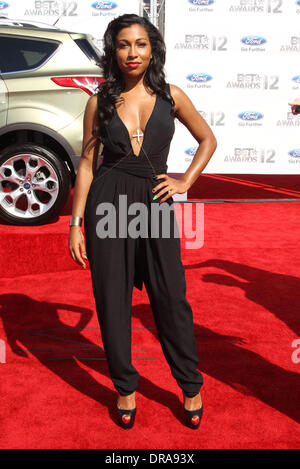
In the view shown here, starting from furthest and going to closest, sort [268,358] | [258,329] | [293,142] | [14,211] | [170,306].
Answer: [293,142] < [14,211] < [258,329] < [268,358] < [170,306]

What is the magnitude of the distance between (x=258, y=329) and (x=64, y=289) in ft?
5.28

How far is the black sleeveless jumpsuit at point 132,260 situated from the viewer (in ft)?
7.18

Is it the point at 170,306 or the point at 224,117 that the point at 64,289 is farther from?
the point at 224,117

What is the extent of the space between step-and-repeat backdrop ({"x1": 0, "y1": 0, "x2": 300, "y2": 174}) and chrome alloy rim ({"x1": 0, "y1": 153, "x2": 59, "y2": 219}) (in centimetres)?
236

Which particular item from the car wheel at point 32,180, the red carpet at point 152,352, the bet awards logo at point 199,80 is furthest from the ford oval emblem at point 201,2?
the red carpet at point 152,352

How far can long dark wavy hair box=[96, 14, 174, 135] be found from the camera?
214 centimetres

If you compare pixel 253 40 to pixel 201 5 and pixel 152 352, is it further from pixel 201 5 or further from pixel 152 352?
pixel 152 352

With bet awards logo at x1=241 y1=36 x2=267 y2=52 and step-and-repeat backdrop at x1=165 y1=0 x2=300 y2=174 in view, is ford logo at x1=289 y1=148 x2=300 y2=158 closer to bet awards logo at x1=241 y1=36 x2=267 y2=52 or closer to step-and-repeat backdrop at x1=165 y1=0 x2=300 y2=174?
step-and-repeat backdrop at x1=165 y1=0 x2=300 y2=174

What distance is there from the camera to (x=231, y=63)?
7.07 meters

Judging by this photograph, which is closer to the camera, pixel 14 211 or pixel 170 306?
pixel 170 306

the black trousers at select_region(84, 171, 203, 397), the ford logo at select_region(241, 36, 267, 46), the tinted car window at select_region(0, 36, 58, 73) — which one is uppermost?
the ford logo at select_region(241, 36, 267, 46)

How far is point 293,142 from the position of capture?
7.33 metres

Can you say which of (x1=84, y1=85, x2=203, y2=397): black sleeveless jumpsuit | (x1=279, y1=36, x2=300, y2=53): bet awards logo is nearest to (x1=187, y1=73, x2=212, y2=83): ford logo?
(x1=279, y1=36, x2=300, y2=53): bet awards logo

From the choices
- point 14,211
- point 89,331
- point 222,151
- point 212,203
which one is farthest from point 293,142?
point 89,331
